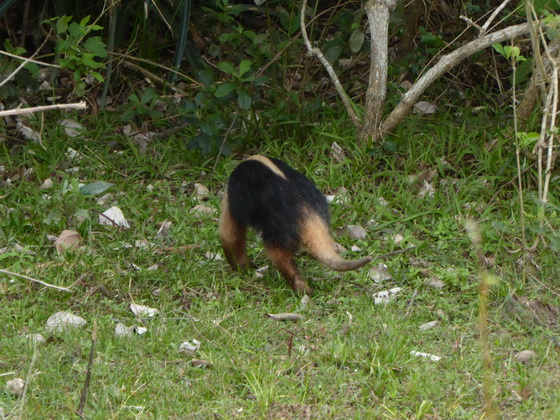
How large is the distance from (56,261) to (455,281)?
7.31ft

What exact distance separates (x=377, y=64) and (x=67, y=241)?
2340mm

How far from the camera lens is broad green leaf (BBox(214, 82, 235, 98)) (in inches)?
231

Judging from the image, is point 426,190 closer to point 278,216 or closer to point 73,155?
point 278,216

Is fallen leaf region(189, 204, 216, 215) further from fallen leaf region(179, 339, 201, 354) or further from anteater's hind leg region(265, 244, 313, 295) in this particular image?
fallen leaf region(179, 339, 201, 354)

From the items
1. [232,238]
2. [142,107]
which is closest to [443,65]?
[232,238]

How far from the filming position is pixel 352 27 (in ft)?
20.6

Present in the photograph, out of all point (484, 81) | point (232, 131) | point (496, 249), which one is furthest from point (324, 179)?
point (484, 81)

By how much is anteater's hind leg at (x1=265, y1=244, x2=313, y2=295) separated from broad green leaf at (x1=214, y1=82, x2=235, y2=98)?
5.38 ft

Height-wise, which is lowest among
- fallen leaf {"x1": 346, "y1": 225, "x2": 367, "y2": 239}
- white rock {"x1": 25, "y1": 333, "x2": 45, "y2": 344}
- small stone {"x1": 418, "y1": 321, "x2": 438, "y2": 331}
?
white rock {"x1": 25, "y1": 333, "x2": 45, "y2": 344}

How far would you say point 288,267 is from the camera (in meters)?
4.53

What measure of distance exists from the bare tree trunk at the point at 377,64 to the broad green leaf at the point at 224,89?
938 millimetres

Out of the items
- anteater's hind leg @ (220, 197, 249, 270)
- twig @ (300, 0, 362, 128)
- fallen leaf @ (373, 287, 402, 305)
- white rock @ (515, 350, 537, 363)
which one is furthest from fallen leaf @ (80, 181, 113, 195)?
white rock @ (515, 350, 537, 363)

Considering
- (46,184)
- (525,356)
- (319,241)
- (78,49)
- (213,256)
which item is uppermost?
(78,49)

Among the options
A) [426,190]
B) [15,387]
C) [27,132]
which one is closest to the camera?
[15,387]
